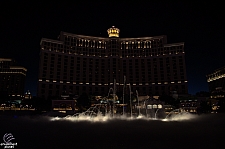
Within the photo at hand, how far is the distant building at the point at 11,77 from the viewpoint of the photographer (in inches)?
5763

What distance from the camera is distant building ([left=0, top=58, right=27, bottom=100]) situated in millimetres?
146375

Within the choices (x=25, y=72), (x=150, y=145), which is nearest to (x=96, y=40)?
Answer: (x=25, y=72)

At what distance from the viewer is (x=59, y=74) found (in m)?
116

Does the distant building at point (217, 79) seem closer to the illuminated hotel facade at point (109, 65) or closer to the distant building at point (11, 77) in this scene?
the illuminated hotel facade at point (109, 65)

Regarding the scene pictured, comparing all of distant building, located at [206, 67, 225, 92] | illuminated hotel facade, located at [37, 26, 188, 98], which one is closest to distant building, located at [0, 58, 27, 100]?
illuminated hotel facade, located at [37, 26, 188, 98]

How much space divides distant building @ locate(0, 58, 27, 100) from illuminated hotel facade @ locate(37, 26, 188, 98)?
2123 inches

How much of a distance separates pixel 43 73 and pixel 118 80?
4838cm

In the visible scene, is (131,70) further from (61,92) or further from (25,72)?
(25,72)

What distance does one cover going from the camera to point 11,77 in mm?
149750

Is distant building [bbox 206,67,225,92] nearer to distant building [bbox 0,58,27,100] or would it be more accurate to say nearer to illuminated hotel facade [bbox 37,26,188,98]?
illuminated hotel facade [bbox 37,26,188,98]

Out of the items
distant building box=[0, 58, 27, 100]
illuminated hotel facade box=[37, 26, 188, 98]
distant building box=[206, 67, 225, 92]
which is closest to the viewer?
illuminated hotel facade box=[37, 26, 188, 98]

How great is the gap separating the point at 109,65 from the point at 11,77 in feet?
286

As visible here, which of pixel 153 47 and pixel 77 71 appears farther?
pixel 153 47

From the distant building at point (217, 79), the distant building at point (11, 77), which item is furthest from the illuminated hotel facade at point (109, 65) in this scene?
the distant building at point (11, 77)
